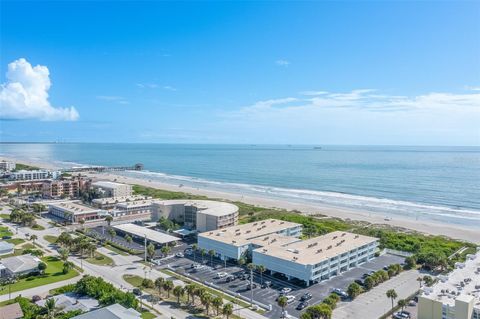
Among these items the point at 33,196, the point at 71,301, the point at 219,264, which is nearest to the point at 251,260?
the point at 219,264

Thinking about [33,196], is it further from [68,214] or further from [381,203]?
[381,203]

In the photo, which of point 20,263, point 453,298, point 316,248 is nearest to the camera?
point 453,298

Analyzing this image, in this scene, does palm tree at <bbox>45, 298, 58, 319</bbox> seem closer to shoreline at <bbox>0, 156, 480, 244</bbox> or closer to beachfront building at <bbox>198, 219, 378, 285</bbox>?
beachfront building at <bbox>198, 219, 378, 285</bbox>

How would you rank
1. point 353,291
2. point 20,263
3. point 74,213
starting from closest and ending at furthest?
point 353,291 < point 20,263 < point 74,213

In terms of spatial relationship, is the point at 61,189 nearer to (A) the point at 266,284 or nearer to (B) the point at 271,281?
(B) the point at 271,281

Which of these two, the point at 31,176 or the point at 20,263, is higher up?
the point at 31,176

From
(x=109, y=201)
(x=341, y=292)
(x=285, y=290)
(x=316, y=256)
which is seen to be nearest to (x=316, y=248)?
(x=316, y=256)

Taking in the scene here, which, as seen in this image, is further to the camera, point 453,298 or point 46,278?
point 46,278

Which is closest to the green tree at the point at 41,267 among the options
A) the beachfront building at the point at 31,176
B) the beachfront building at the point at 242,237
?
the beachfront building at the point at 242,237
